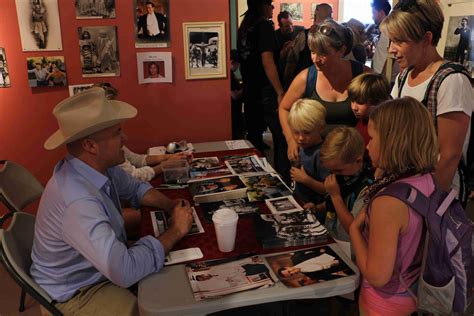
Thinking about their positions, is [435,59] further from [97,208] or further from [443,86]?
[97,208]

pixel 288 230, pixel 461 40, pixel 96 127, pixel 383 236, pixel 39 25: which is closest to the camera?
pixel 383 236

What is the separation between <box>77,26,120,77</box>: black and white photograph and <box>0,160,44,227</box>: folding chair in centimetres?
71

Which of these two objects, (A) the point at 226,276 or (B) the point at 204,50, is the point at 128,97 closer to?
(B) the point at 204,50

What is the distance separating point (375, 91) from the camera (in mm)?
1949

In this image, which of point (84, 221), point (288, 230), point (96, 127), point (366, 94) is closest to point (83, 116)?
point (96, 127)

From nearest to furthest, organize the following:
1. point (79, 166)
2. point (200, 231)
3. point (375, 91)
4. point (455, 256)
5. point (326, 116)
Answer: point (455, 256) → point (79, 166) → point (200, 231) → point (375, 91) → point (326, 116)

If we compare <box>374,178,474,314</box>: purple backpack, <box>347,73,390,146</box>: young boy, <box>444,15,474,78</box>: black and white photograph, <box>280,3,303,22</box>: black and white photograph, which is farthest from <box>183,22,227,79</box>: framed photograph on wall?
<box>280,3,303,22</box>: black and white photograph

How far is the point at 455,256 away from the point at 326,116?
115cm

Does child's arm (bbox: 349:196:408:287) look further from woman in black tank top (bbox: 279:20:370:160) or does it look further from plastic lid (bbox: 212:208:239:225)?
woman in black tank top (bbox: 279:20:370:160)

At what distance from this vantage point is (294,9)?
6367mm

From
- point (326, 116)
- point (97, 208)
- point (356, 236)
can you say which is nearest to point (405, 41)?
point (326, 116)

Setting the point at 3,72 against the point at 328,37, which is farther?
the point at 3,72

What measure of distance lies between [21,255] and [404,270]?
1.31m

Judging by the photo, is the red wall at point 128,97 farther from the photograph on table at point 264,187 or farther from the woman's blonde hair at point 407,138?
the woman's blonde hair at point 407,138
